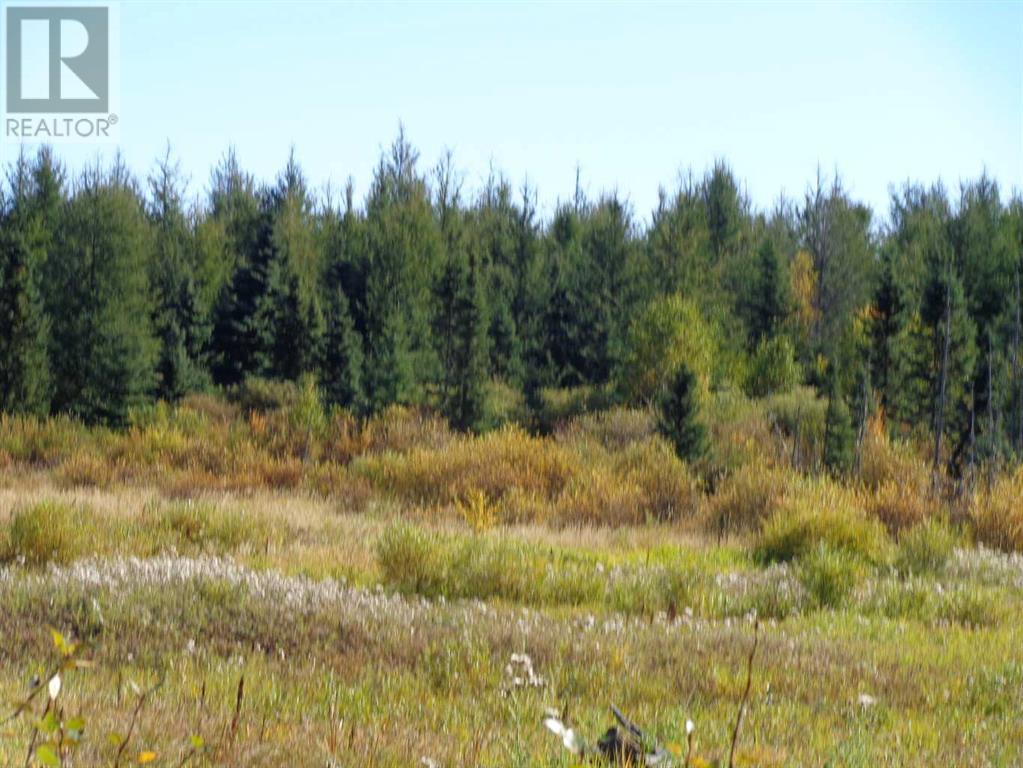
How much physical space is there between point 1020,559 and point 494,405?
2025 cm

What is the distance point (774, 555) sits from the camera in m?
12.2

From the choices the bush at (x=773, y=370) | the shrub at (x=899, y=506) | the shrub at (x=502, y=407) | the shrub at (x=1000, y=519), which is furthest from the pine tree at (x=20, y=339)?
the shrub at (x=1000, y=519)

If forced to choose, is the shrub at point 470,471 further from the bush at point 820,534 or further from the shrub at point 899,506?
the bush at point 820,534

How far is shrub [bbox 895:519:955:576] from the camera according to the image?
11.0 m

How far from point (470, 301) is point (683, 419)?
10.8 metres

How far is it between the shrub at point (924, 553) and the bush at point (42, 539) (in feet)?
25.5

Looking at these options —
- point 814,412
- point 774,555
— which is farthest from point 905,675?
point 814,412

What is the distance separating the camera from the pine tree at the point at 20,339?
28.7 metres

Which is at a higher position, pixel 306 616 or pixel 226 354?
pixel 226 354

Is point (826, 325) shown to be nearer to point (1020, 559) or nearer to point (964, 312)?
point (964, 312)

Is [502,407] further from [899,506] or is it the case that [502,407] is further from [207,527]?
[207,527]

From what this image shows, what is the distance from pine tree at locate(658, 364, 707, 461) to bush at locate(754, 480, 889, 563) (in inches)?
344

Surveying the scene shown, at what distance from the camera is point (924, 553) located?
1116 cm

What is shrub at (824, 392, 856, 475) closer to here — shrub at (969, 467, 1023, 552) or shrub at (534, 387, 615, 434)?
shrub at (969, 467, 1023, 552)
